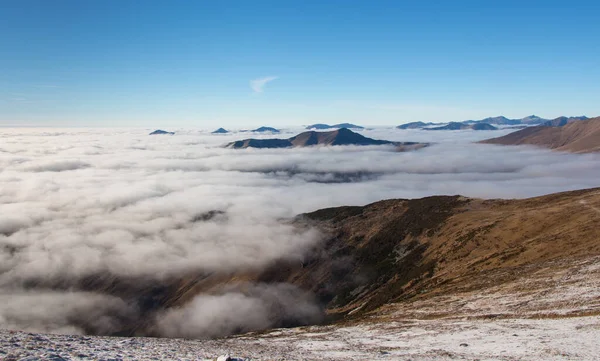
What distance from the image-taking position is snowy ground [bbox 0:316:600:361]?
26.8 metres

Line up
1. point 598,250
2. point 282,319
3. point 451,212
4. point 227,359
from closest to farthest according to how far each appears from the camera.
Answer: point 227,359, point 598,250, point 282,319, point 451,212

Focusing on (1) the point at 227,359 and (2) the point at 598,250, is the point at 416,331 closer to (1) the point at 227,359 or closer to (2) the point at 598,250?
(1) the point at 227,359

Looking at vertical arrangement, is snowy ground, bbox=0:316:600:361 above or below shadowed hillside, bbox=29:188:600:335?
above

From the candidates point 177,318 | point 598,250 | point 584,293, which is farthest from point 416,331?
point 177,318

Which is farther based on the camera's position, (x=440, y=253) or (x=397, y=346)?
(x=440, y=253)

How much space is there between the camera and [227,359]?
80.7ft

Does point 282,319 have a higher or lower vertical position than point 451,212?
lower

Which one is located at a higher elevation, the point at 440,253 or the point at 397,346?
the point at 397,346

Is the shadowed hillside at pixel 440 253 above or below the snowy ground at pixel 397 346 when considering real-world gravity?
below

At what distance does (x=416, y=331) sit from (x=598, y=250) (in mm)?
52562

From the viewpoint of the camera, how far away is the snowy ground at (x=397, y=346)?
26.8 meters

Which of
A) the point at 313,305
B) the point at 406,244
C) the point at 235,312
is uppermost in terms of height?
the point at 406,244

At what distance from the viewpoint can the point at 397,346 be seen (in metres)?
37.2

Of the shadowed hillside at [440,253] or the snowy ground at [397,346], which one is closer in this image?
the snowy ground at [397,346]
